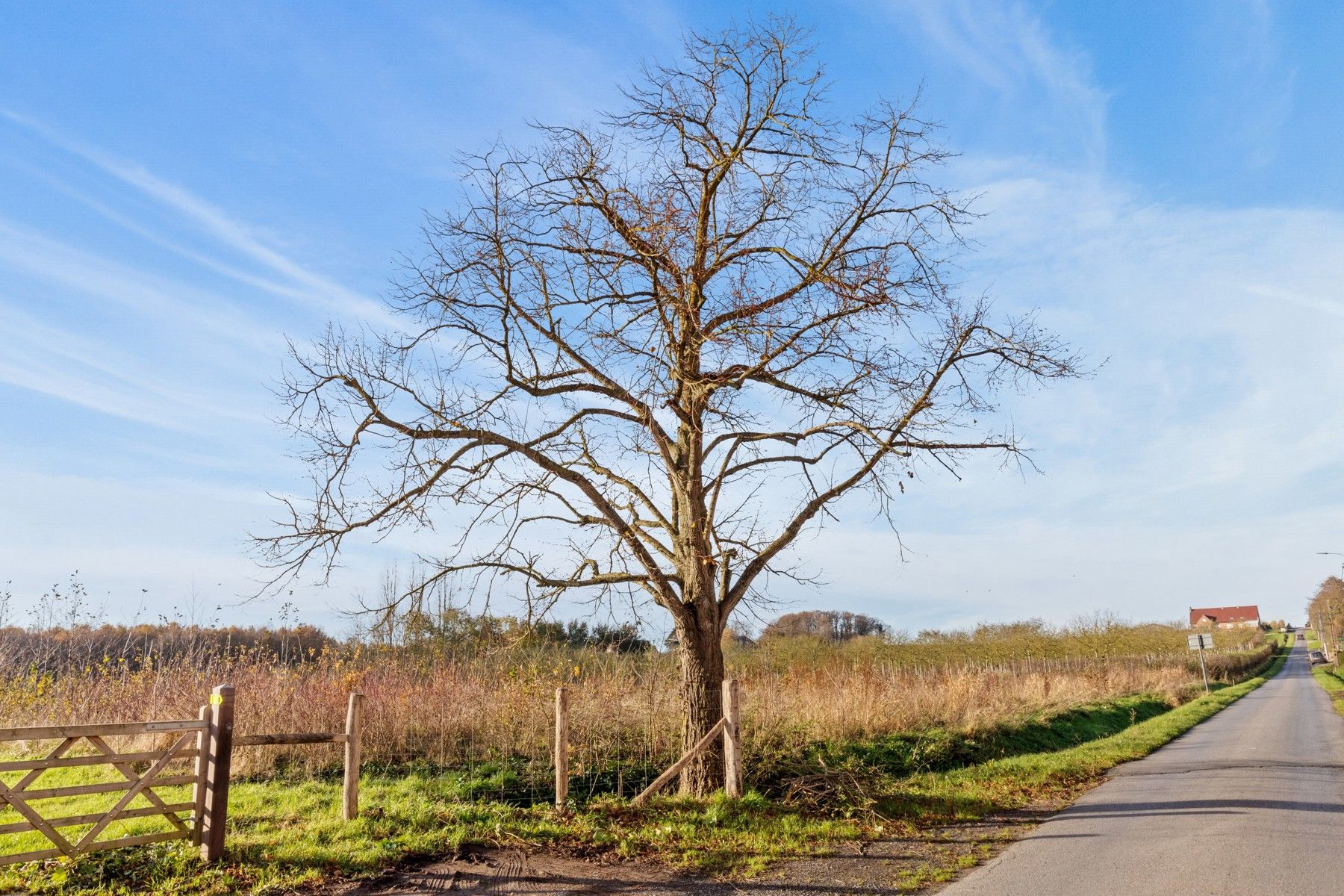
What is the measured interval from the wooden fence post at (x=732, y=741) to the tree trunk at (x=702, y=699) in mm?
197

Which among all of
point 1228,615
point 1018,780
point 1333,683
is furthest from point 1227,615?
point 1018,780

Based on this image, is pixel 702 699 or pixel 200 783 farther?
pixel 702 699

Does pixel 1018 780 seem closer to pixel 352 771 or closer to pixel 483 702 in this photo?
pixel 483 702

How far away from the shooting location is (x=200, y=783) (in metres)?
8.14

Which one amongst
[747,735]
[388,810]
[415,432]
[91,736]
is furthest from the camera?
[747,735]

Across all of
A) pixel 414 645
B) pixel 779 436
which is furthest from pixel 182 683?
pixel 779 436

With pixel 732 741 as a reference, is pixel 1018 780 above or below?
below

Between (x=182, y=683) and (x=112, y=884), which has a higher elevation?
(x=182, y=683)

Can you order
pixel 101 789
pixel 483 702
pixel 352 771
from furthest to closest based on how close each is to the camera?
pixel 483 702 → pixel 352 771 → pixel 101 789

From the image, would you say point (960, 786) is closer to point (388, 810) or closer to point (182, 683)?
point (388, 810)

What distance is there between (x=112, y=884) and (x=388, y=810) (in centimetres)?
280

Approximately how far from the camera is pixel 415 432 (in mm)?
10172

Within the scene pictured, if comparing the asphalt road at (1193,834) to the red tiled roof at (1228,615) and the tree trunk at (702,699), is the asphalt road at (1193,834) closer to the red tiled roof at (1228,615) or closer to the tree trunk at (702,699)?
the tree trunk at (702,699)

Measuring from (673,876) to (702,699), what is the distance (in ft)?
10.9
